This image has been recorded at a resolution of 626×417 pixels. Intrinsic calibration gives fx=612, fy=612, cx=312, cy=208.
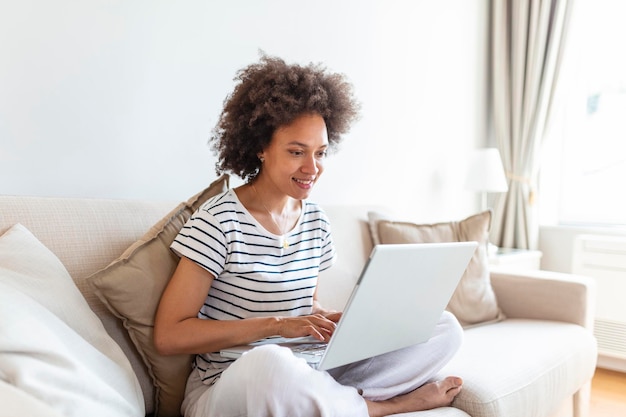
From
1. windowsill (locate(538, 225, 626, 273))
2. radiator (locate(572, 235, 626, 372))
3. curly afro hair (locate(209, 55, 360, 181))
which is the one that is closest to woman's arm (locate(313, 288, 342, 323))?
curly afro hair (locate(209, 55, 360, 181))

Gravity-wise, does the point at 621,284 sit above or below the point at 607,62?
below

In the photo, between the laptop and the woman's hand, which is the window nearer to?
the laptop

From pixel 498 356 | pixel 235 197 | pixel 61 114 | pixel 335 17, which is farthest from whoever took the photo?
pixel 335 17

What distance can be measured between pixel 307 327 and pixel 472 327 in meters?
1.08

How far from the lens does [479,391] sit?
152 centimetres

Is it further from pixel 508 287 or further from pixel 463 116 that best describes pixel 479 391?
pixel 463 116

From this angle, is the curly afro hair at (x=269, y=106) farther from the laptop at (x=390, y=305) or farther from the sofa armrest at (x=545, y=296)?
the sofa armrest at (x=545, y=296)

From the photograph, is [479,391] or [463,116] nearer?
[479,391]

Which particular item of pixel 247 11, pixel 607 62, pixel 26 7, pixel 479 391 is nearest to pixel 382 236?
pixel 479 391

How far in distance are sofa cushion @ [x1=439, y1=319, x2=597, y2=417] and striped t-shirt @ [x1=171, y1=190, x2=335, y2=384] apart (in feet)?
1.53

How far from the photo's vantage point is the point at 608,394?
285cm

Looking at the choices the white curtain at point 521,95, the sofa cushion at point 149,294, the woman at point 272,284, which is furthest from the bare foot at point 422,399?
the white curtain at point 521,95

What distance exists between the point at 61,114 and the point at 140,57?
0.31 metres

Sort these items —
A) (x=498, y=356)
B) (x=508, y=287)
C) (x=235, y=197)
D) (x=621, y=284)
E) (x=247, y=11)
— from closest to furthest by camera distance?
1. (x=235, y=197)
2. (x=498, y=356)
3. (x=247, y=11)
4. (x=508, y=287)
5. (x=621, y=284)
